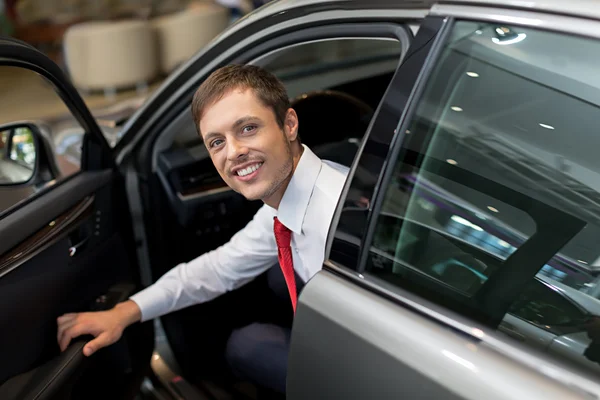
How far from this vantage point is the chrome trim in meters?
0.86

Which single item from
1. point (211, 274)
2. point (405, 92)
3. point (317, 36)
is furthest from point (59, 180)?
point (405, 92)

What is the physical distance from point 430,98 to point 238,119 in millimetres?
404

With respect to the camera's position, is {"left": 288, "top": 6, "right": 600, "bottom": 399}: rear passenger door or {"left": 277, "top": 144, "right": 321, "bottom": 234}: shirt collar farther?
{"left": 277, "top": 144, "right": 321, "bottom": 234}: shirt collar

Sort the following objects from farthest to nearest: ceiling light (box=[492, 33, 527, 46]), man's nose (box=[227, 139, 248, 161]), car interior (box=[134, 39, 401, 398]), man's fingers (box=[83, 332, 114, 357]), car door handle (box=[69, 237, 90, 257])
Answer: car interior (box=[134, 39, 401, 398])
car door handle (box=[69, 237, 90, 257])
man's fingers (box=[83, 332, 114, 357])
man's nose (box=[227, 139, 248, 161])
ceiling light (box=[492, 33, 527, 46])

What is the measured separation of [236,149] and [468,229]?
0.50 m

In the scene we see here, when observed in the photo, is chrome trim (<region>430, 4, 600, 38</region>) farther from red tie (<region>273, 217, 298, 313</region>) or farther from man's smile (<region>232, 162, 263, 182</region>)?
red tie (<region>273, 217, 298, 313</region>)

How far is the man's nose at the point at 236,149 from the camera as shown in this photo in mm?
1204

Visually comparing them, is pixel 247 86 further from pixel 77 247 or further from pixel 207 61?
pixel 77 247

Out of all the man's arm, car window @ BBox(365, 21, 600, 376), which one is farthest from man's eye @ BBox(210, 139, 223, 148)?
car window @ BBox(365, 21, 600, 376)

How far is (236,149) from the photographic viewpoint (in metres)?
1.20

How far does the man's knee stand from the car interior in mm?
118

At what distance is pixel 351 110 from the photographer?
199 cm

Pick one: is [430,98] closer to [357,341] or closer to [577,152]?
[577,152]

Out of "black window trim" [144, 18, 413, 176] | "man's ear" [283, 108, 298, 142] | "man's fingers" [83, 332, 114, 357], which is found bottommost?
"man's fingers" [83, 332, 114, 357]
